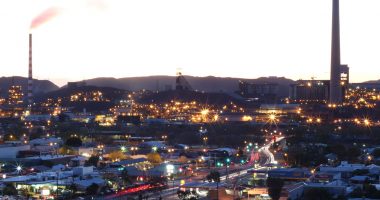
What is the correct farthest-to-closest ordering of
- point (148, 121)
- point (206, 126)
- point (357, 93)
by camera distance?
1. point (357, 93)
2. point (148, 121)
3. point (206, 126)

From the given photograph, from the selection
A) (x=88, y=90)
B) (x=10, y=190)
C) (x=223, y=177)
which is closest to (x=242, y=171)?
(x=223, y=177)

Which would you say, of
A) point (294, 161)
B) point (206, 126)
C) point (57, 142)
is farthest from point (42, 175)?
point (206, 126)

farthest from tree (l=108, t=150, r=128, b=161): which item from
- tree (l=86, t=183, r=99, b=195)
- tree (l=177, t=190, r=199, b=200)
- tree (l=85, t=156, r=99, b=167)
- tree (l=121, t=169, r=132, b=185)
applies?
tree (l=177, t=190, r=199, b=200)

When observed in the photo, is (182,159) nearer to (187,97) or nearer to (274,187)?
(274,187)

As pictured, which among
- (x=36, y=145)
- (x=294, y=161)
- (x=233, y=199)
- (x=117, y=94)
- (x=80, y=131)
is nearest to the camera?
(x=233, y=199)

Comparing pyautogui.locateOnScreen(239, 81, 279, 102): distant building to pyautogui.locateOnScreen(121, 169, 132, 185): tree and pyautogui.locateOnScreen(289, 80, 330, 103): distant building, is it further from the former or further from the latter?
pyautogui.locateOnScreen(121, 169, 132, 185): tree

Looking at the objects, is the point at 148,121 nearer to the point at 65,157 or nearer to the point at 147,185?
the point at 65,157
